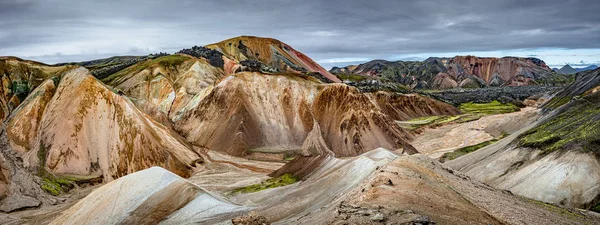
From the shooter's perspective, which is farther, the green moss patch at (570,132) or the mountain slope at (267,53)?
the mountain slope at (267,53)

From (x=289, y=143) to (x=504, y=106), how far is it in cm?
9232

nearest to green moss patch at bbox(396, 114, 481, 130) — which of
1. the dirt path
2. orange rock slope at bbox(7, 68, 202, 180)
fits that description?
the dirt path

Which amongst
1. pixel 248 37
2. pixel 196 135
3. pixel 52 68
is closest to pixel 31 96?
pixel 52 68

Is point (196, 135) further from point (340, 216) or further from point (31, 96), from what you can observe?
point (340, 216)

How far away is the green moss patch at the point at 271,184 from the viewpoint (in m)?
44.5

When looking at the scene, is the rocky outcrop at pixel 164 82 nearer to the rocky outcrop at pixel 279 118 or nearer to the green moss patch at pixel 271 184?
the rocky outcrop at pixel 279 118

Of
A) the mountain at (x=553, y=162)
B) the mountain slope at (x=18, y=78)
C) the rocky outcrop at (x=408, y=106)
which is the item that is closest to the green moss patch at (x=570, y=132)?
the mountain at (x=553, y=162)

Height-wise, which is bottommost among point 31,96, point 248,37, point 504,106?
point 504,106

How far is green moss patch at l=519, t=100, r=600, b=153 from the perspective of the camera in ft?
129

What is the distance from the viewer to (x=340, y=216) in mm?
20000

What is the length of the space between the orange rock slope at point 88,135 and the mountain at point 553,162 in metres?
36.0

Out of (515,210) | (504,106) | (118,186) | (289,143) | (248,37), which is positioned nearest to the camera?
(515,210)

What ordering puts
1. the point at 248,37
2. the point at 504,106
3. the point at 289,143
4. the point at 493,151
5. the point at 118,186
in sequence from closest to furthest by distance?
the point at 118,186 < the point at 493,151 < the point at 289,143 < the point at 504,106 < the point at 248,37

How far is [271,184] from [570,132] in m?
29.4
